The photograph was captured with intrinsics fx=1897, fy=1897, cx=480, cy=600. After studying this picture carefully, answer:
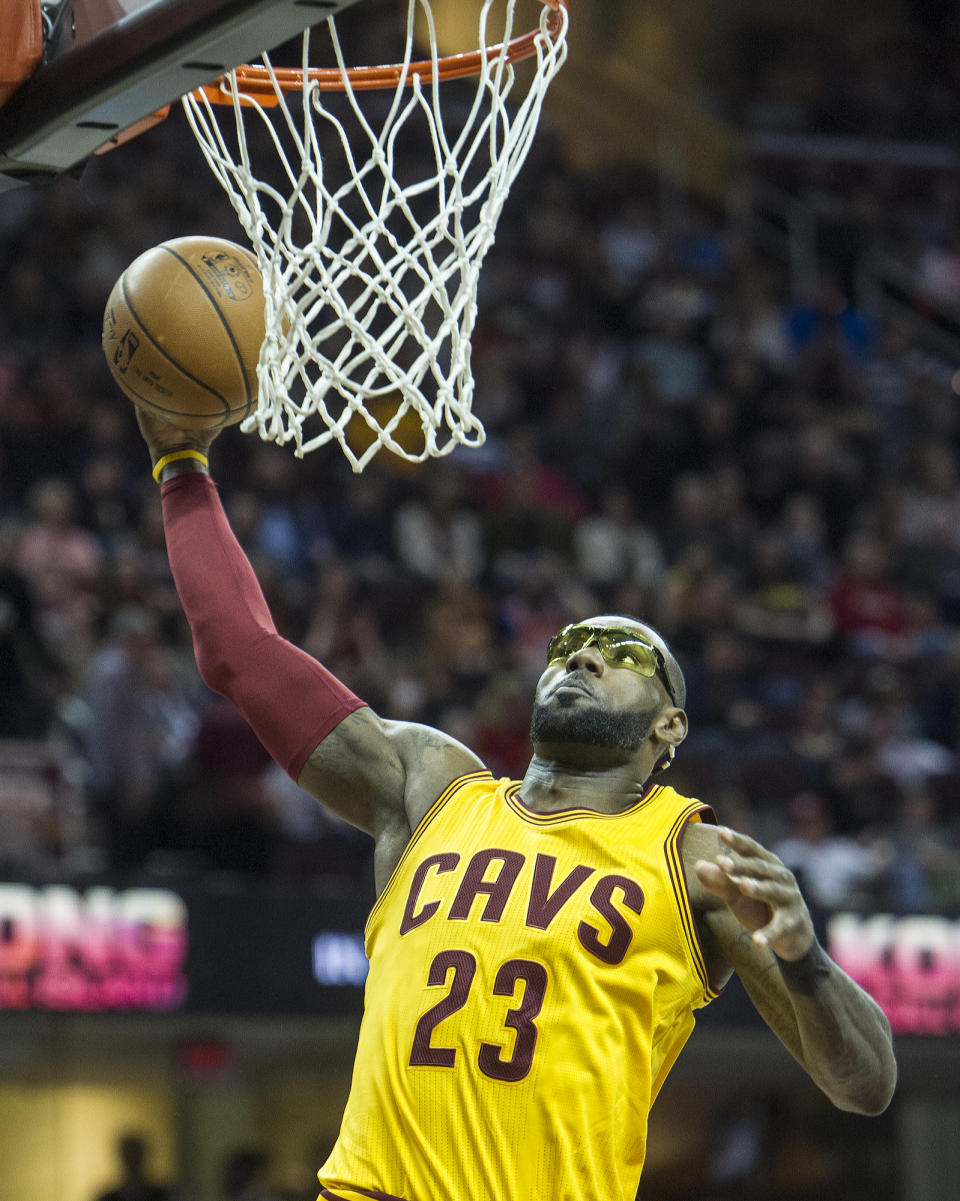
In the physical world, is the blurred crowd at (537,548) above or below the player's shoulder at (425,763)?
below

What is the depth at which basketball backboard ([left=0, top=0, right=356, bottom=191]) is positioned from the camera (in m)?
3.07

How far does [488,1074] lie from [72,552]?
605cm

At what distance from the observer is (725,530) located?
11930 millimetres

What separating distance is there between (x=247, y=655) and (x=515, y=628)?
662 cm

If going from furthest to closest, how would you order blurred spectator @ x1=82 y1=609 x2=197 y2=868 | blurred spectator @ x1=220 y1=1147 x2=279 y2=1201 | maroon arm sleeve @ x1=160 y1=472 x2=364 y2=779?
1. blurred spectator @ x1=220 y1=1147 x2=279 y2=1201
2. blurred spectator @ x1=82 y1=609 x2=197 y2=868
3. maroon arm sleeve @ x1=160 y1=472 x2=364 y2=779

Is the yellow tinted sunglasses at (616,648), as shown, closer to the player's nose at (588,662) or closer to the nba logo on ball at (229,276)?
the player's nose at (588,662)

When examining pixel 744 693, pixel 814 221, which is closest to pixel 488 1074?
pixel 744 693

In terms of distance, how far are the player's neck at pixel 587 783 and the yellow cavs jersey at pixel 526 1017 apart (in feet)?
0.29

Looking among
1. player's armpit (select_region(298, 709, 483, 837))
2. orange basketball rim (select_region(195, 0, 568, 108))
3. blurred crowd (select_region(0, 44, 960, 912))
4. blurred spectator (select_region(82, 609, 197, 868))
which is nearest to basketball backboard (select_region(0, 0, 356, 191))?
orange basketball rim (select_region(195, 0, 568, 108))

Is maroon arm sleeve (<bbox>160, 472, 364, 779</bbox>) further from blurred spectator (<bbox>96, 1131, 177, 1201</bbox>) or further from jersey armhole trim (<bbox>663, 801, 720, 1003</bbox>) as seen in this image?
blurred spectator (<bbox>96, 1131, 177, 1201</bbox>)

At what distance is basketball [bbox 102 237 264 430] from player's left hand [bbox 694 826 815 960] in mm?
1526

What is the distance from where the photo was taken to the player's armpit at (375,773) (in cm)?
359

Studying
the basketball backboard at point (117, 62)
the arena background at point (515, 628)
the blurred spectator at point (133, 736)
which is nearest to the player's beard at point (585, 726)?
the basketball backboard at point (117, 62)

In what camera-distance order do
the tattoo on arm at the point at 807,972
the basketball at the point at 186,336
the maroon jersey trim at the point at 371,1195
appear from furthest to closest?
the basketball at the point at 186,336
the maroon jersey trim at the point at 371,1195
the tattoo on arm at the point at 807,972
